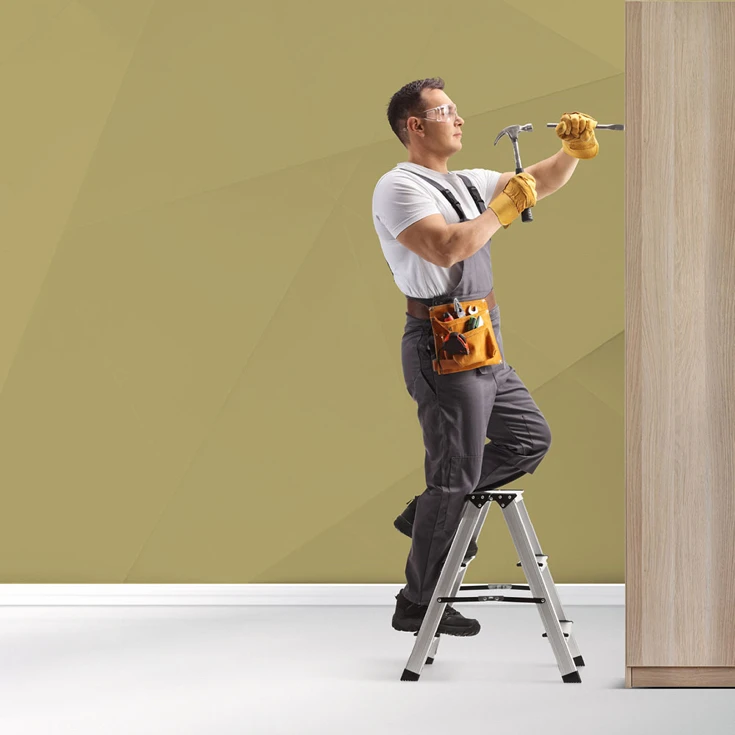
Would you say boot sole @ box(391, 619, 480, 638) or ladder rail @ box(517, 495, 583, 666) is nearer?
ladder rail @ box(517, 495, 583, 666)

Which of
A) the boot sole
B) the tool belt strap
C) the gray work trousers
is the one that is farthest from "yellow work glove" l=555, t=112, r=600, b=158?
the boot sole

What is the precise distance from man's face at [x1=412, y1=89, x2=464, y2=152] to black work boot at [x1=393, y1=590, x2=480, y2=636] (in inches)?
48.5

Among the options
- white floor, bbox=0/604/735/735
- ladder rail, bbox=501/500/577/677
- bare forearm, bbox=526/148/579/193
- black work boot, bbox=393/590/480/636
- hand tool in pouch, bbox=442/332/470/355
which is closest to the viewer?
white floor, bbox=0/604/735/735

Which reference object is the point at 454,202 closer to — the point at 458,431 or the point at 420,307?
the point at 420,307

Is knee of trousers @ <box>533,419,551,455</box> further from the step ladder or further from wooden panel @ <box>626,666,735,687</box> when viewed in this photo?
wooden panel @ <box>626,666,735,687</box>

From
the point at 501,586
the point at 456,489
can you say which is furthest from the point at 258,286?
the point at 501,586

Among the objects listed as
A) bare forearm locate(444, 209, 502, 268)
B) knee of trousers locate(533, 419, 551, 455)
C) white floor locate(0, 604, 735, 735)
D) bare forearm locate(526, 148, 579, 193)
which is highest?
bare forearm locate(526, 148, 579, 193)

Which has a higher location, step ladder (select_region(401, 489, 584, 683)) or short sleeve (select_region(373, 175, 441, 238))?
short sleeve (select_region(373, 175, 441, 238))

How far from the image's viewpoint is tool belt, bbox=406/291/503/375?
2.74 metres

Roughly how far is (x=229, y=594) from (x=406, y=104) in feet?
5.81

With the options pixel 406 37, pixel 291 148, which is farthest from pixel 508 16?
pixel 291 148

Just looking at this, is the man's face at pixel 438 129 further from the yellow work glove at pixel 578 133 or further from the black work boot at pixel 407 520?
the black work boot at pixel 407 520

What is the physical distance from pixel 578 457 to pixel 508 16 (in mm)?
1513

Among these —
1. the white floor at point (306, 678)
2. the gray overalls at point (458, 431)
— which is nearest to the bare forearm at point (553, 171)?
the gray overalls at point (458, 431)
